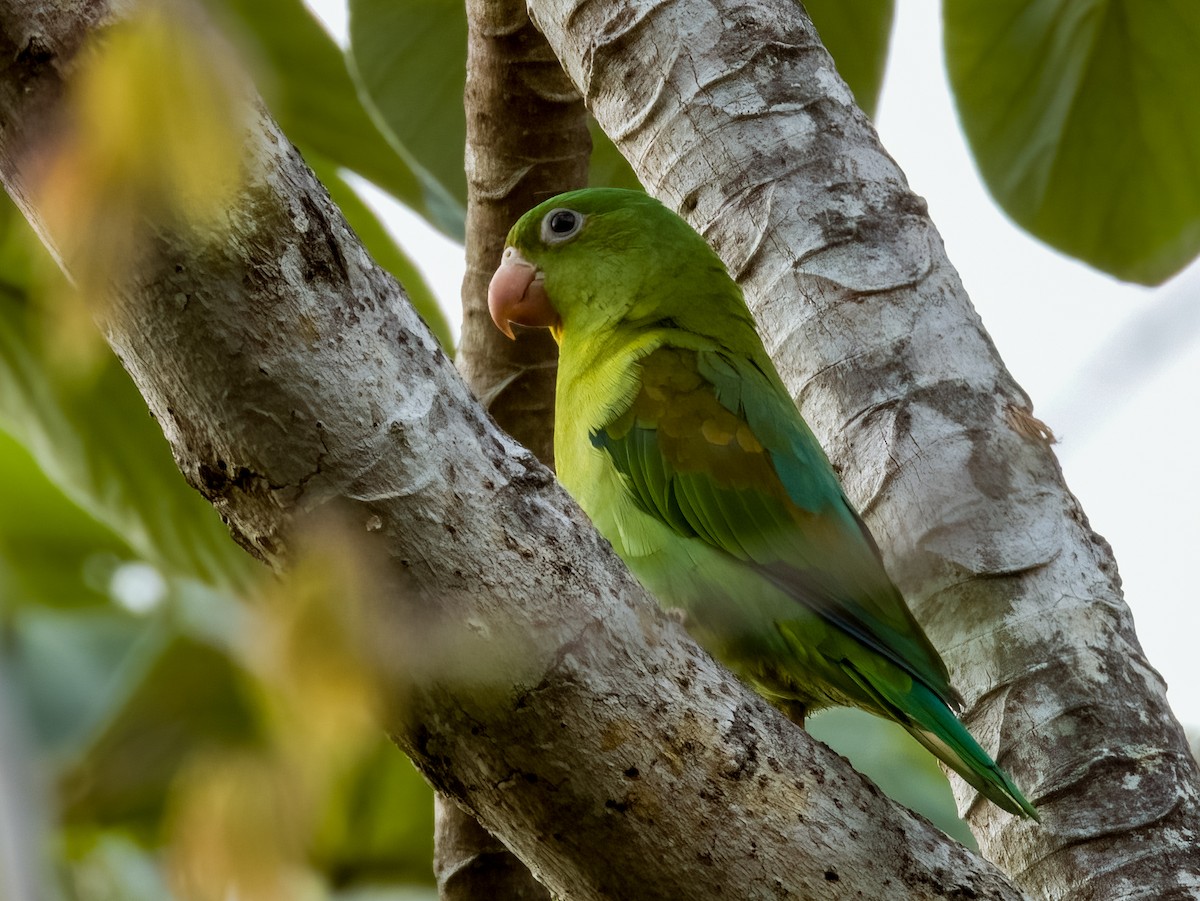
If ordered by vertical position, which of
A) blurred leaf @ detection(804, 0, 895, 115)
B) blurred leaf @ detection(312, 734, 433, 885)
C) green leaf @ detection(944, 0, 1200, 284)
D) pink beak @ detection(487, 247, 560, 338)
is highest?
green leaf @ detection(944, 0, 1200, 284)

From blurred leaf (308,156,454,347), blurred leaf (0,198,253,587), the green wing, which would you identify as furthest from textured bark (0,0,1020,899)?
blurred leaf (308,156,454,347)

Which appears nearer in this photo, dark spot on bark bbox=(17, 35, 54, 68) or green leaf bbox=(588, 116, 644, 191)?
dark spot on bark bbox=(17, 35, 54, 68)

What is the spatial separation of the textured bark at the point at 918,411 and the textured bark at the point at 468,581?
0.52 m

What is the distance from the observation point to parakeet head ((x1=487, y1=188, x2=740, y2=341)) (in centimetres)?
248

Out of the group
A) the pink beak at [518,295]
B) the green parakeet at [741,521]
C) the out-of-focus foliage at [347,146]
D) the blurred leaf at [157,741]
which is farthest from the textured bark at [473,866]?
the blurred leaf at [157,741]

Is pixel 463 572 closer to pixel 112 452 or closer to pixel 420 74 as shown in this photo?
pixel 112 452

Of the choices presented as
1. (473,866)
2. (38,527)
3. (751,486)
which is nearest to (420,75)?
(751,486)

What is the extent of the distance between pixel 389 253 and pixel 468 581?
192 centimetres

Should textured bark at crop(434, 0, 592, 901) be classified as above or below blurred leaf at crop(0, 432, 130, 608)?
above

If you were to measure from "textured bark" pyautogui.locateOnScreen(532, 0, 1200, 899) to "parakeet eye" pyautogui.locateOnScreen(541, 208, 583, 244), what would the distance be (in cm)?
26

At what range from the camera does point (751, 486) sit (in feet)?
6.68

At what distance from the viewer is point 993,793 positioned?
1639 millimetres

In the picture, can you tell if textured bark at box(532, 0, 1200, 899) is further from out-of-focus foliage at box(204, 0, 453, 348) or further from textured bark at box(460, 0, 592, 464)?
out-of-focus foliage at box(204, 0, 453, 348)

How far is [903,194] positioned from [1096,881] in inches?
45.1
